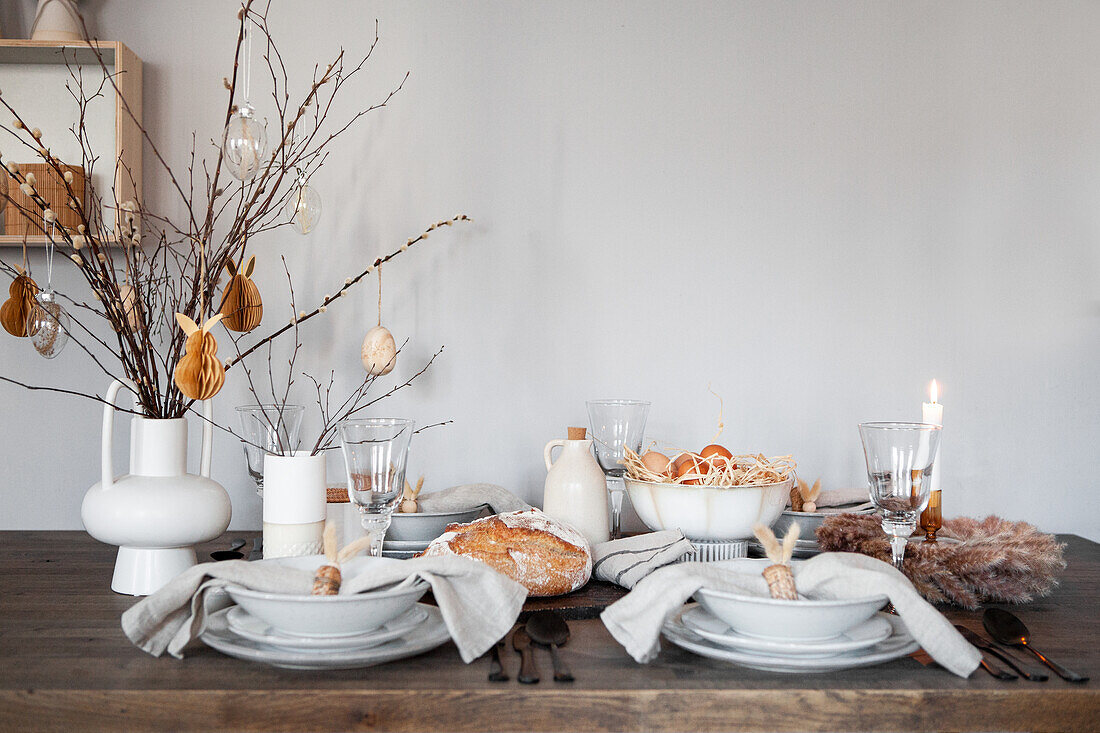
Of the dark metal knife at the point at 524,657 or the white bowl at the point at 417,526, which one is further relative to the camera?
the white bowl at the point at 417,526

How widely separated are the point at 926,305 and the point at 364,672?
1.48 meters

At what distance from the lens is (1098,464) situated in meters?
1.84

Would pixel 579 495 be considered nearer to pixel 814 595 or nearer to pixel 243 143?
pixel 814 595

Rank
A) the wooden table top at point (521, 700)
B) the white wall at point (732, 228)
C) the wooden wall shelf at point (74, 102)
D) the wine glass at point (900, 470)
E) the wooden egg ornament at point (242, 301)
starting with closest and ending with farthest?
the wooden table top at point (521, 700), the wine glass at point (900, 470), the wooden egg ornament at point (242, 301), the wooden wall shelf at point (74, 102), the white wall at point (732, 228)

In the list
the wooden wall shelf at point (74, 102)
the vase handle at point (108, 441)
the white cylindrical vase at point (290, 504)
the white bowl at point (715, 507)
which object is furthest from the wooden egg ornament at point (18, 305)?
the white bowl at point (715, 507)

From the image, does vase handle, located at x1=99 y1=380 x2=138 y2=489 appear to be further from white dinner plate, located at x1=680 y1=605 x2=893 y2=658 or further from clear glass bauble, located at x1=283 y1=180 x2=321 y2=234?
white dinner plate, located at x1=680 y1=605 x2=893 y2=658

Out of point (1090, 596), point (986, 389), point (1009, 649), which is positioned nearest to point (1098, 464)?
point (986, 389)

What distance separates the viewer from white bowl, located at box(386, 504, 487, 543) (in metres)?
1.31

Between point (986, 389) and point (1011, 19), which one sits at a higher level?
point (1011, 19)

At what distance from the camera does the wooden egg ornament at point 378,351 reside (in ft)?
5.37

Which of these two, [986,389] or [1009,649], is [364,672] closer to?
[1009,649]

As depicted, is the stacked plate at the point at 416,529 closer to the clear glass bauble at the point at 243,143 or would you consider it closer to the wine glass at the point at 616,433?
the wine glass at the point at 616,433

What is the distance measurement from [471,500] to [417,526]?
0.41ft

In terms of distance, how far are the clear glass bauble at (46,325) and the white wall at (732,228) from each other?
388mm
